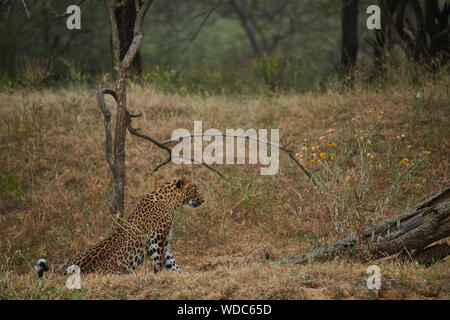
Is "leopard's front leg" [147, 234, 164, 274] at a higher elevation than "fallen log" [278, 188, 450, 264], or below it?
below

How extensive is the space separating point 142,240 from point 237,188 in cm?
289

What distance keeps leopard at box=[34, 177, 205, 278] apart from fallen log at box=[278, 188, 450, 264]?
1357 mm

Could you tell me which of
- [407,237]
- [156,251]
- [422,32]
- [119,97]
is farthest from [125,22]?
[407,237]

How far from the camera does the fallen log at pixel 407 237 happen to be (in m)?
5.52

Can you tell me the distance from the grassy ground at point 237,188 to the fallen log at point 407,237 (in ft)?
0.50

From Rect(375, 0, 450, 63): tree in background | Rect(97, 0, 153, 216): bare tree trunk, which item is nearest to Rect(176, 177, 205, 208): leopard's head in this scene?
Rect(97, 0, 153, 216): bare tree trunk

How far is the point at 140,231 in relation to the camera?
5945mm

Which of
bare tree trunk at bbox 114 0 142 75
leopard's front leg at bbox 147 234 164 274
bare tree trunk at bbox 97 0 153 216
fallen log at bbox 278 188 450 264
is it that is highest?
bare tree trunk at bbox 114 0 142 75

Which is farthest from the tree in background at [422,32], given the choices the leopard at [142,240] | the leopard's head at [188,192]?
the leopard at [142,240]

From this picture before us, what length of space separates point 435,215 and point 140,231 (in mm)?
2866

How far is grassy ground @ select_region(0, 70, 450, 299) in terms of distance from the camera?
5.21 metres

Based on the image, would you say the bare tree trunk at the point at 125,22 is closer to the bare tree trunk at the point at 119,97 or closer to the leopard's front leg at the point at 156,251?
the bare tree trunk at the point at 119,97

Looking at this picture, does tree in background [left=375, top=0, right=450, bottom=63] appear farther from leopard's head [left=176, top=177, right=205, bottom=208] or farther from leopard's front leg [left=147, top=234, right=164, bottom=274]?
leopard's front leg [left=147, top=234, right=164, bottom=274]

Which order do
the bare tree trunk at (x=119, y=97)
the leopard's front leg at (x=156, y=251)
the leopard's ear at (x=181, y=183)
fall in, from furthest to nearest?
the bare tree trunk at (x=119, y=97) < the leopard's ear at (x=181, y=183) < the leopard's front leg at (x=156, y=251)
